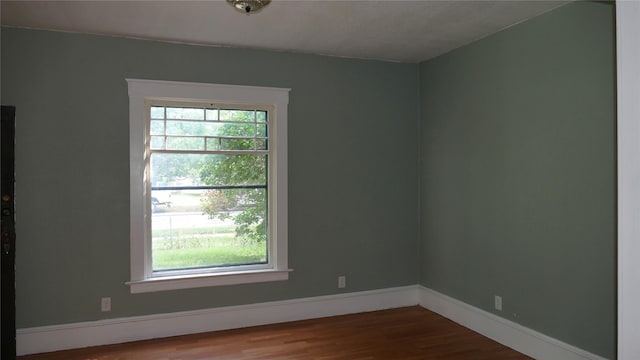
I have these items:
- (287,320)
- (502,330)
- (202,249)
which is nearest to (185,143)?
(202,249)

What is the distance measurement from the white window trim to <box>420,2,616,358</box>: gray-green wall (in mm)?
1579

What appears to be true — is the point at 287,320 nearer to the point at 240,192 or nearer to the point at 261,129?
the point at 240,192

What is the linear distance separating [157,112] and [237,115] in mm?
723

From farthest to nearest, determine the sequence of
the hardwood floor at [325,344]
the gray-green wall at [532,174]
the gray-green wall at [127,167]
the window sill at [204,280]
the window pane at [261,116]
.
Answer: the window pane at [261,116] → the window sill at [204,280] → the gray-green wall at [127,167] → the hardwood floor at [325,344] → the gray-green wall at [532,174]

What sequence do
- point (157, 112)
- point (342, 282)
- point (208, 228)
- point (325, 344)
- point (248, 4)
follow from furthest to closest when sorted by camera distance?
point (342, 282) < point (208, 228) < point (157, 112) < point (325, 344) < point (248, 4)

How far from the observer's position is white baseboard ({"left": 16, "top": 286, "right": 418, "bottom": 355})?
12.2 ft

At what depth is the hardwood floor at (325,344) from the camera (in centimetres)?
361

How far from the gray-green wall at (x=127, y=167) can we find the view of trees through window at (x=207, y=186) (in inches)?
11.1

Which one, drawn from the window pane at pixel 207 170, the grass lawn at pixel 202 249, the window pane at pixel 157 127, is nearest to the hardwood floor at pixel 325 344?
the grass lawn at pixel 202 249

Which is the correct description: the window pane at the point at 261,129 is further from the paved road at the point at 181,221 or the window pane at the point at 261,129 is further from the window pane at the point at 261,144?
the paved road at the point at 181,221

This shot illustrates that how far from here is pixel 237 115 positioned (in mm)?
4402

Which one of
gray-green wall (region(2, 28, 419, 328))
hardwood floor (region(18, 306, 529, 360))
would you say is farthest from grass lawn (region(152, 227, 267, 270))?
hardwood floor (region(18, 306, 529, 360))

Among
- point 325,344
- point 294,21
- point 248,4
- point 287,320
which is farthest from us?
point 287,320
